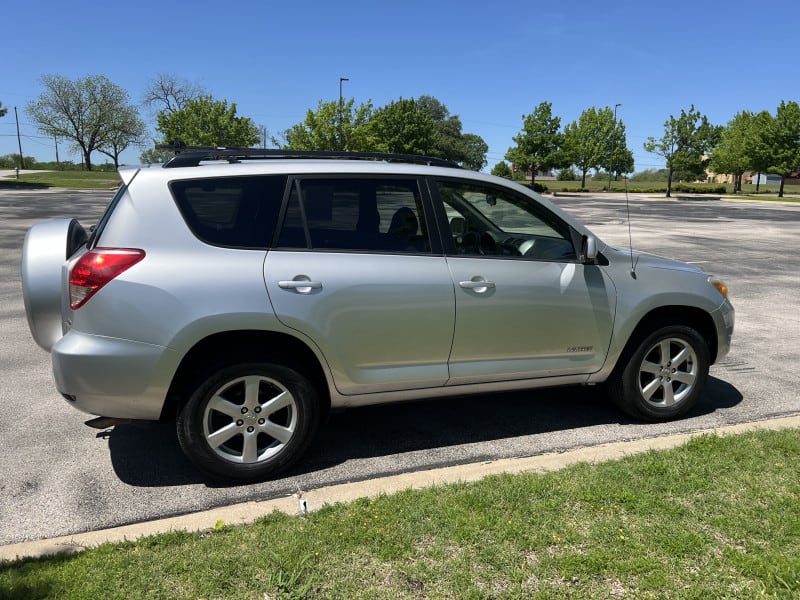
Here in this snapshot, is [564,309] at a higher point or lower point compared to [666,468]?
higher

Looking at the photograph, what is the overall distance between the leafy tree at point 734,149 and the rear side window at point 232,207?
204 ft

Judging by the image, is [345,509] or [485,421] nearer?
[345,509]

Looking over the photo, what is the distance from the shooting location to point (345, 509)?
318 cm

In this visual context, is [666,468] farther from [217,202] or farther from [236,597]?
[217,202]

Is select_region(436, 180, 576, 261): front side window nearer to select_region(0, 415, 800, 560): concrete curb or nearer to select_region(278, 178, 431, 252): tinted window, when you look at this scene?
select_region(278, 178, 431, 252): tinted window

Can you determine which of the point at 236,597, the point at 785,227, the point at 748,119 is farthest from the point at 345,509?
the point at 748,119

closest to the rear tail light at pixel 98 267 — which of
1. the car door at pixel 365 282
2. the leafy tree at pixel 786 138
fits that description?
the car door at pixel 365 282

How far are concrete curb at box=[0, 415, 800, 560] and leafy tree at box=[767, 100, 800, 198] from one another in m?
57.1

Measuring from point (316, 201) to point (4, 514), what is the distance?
233 centimetres

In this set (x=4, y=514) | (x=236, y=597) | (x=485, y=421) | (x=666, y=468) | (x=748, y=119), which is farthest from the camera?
(x=748, y=119)

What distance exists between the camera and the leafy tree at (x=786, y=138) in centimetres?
5159

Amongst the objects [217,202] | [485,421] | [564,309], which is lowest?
[485,421]

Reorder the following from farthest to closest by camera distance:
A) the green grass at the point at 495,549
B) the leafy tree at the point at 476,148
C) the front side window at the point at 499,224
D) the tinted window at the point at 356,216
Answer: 1. the leafy tree at the point at 476,148
2. the front side window at the point at 499,224
3. the tinted window at the point at 356,216
4. the green grass at the point at 495,549

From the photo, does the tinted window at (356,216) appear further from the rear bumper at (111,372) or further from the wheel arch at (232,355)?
the rear bumper at (111,372)
